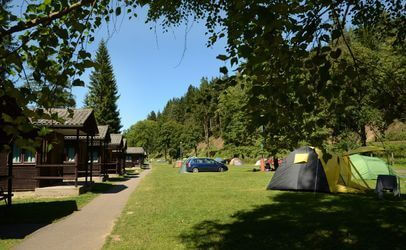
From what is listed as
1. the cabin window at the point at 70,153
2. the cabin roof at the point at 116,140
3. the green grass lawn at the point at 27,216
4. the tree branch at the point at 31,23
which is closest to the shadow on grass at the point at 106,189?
the green grass lawn at the point at 27,216

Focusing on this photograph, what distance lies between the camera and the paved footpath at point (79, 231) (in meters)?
7.48

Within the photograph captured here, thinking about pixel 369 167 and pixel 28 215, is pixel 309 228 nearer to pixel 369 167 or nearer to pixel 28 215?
pixel 28 215

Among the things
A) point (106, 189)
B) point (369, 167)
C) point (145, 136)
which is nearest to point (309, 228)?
point (106, 189)

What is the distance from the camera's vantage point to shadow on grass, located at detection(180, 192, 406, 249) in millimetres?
7480

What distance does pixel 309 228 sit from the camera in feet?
29.3

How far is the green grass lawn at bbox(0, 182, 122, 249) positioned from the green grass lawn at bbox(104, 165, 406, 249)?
1759 mm

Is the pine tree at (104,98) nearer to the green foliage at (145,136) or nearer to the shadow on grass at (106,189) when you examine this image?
the shadow on grass at (106,189)

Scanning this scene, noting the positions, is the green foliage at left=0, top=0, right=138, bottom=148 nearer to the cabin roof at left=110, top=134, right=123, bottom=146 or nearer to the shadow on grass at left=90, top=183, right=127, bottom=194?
the shadow on grass at left=90, top=183, right=127, bottom=194

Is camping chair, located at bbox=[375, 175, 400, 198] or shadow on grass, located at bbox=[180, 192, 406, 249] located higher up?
camping chair, located at bbox=[375, 175, 400, 198]

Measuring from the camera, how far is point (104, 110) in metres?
62.0

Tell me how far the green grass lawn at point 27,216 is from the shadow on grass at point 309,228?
3.40m

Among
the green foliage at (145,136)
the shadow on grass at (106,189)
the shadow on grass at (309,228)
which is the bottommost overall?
the shadow on grass at (309,228)

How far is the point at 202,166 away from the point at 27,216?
28.0m

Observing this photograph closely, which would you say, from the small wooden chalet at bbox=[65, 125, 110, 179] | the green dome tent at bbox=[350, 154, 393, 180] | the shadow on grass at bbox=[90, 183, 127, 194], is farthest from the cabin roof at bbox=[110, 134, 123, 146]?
the green dome tent at bbox=[350, 154, 393, 180]
